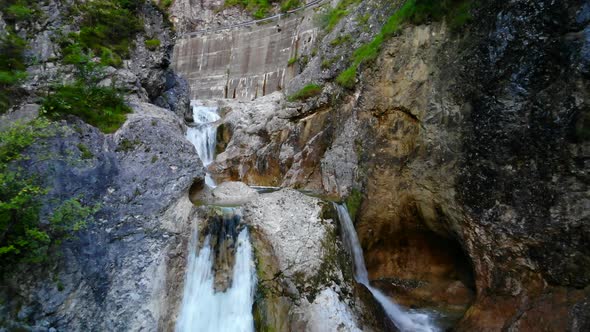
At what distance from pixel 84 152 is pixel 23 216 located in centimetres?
223

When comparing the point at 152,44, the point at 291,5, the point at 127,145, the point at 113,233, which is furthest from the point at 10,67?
the point at 291,5

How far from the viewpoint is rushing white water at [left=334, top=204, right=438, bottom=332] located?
28.9ft

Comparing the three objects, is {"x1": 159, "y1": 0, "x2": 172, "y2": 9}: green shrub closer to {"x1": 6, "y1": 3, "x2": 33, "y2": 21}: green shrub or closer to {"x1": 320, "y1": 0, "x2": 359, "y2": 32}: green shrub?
{"x1": 320, "y1": 0, "x2": 359, "y2": 32}: green shrub

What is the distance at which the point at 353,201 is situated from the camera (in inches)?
421

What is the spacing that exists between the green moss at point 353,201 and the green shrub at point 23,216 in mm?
6579

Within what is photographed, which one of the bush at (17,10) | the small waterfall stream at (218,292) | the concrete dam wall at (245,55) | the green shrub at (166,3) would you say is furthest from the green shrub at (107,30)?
the green shrub at (166,3)

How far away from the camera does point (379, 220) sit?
422 inches

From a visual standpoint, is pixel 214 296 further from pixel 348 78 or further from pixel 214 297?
pixel 348 78

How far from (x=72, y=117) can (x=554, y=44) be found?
1116 cm

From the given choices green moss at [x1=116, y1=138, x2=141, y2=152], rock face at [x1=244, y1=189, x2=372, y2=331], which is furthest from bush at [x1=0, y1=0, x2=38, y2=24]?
rock face at [x1=244, y1=189, x2=372, y2=331]

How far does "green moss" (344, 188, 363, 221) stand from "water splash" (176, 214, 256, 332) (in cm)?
358

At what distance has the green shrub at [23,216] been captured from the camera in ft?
20.7

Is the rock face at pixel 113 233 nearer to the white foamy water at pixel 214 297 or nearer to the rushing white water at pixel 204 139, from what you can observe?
the white foamy water at pixel 214 297

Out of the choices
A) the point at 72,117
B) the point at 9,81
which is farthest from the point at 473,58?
the point at 9,81
